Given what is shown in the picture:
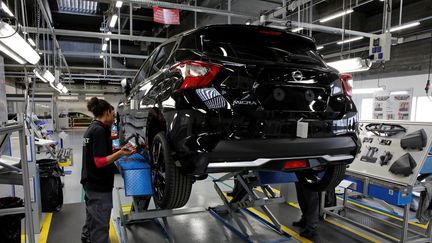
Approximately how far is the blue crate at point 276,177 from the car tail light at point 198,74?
1870mm

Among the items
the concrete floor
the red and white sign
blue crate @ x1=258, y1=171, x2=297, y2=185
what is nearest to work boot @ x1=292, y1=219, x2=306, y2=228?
the concrete floor

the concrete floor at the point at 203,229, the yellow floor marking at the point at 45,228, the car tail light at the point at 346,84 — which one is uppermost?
the car tail light at the point at 346,84

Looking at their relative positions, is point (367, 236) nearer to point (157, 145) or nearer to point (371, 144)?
point (371, 144)

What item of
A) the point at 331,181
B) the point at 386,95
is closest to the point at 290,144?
the point at 331,181

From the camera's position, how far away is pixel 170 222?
431 centimetres

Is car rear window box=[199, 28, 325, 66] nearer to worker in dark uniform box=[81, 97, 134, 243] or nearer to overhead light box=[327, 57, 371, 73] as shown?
worker in dark uniform box=[81, 97, 134, 243]

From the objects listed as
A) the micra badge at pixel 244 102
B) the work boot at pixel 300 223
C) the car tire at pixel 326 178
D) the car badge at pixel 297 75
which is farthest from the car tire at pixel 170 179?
the work boot at pixel 300 223

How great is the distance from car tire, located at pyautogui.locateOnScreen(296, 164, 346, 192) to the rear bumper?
392 mm

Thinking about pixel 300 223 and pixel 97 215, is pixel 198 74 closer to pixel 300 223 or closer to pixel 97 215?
pixel 97 215

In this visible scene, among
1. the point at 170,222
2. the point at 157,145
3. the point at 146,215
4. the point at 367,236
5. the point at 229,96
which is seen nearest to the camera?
the point at 229,96

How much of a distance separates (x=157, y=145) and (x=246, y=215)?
111 inches

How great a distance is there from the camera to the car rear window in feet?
6.89

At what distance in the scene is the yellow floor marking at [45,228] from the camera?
11.8ft

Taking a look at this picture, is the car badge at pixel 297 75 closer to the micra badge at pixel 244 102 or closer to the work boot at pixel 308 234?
the micra badge at pixel 244 102
